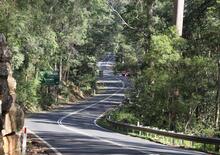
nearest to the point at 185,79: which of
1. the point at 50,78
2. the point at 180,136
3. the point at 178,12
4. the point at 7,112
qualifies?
the point at 178,12

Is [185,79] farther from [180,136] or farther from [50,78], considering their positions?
[50,78]

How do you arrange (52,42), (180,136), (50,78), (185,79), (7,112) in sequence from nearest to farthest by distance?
(7,112)
(180,136)
(185,79)
(52,42)
(50,78)

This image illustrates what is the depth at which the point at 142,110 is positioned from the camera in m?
37.0

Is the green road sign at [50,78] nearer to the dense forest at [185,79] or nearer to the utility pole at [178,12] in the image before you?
the dense forest at [185,79]

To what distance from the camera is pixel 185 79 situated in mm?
31891

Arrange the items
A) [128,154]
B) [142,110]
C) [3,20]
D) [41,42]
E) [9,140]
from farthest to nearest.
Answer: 1. [41,42]
2. [142,110]
3. [3,20]
4. [128,154]
5. [9,140]

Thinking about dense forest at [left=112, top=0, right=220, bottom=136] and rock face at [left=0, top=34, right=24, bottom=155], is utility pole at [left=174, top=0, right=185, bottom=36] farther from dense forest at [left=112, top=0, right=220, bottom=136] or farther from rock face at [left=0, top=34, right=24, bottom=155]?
rock face at [left=0, top=34, right=24, bottom=155]

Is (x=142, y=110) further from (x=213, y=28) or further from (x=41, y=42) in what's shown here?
(x=41, y=42)

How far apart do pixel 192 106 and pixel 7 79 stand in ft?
69.4

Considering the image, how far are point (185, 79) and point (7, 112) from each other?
70.8 feet

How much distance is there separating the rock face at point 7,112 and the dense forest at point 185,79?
59.4 ft

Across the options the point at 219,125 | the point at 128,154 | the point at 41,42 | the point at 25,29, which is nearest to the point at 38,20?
the point at 25,29

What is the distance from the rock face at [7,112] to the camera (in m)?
11.2

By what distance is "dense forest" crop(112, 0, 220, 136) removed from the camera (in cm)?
3178
